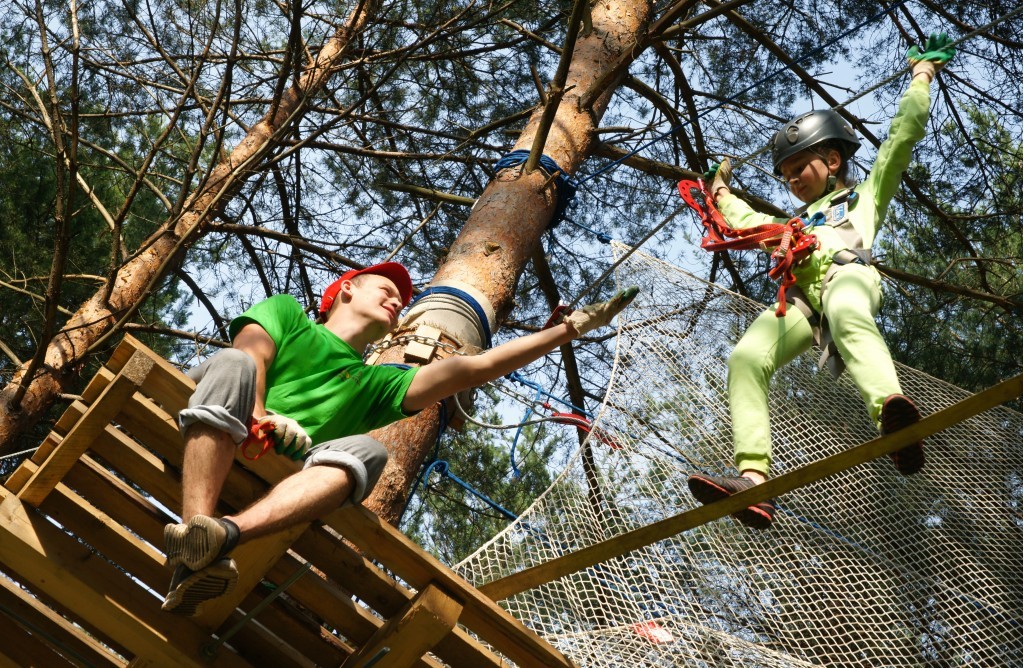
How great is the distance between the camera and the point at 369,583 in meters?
2.04

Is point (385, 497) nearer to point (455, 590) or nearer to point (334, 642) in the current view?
point (334, 642)

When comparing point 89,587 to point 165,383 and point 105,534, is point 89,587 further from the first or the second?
point 165,383

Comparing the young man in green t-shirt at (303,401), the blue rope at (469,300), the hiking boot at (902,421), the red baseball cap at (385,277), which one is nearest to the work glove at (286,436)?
the young man in green t-shirt at (303,401)

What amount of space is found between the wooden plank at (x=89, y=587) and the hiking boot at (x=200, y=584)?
7.4 inches

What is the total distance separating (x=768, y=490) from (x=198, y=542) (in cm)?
112

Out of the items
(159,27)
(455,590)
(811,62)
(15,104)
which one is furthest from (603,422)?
(15,104)

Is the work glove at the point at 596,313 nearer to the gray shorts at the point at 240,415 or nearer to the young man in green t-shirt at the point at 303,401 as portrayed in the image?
the young man in green t-shirt at the point at 303,401

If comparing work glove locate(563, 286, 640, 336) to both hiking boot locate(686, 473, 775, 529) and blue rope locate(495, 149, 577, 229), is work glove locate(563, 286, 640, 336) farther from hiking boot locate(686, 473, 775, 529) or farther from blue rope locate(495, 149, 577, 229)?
blue rope locate(495, 149, 577, 229)

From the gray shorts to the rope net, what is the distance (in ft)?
2.67

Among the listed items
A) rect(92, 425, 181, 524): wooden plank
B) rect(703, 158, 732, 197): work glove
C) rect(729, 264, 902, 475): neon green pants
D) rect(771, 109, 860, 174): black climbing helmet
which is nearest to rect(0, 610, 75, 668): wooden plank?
rect(92, 425, 181, 524): wooden plank

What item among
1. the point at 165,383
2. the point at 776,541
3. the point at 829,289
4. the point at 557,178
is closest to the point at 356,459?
the point at 165,383

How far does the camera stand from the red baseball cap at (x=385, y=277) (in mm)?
2500

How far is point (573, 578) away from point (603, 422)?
0.47 metres

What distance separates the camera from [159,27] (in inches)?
195
